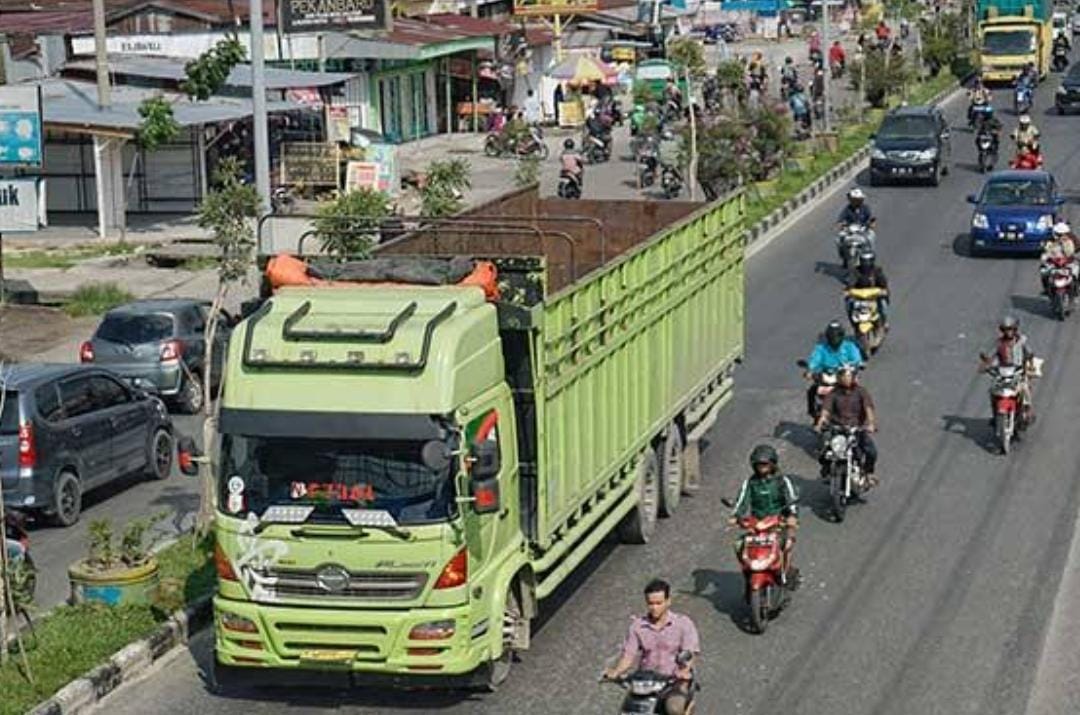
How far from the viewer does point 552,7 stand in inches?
2756

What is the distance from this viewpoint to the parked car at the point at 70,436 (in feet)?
65.9

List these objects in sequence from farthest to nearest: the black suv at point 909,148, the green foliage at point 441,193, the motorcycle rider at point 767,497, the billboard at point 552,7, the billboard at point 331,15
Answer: the billboard at point 552,7 → the black suv at point 909,148 → the billboard at point 331,15 → the green foliage at point 441,193 → the motorcycle rider at point 767,497

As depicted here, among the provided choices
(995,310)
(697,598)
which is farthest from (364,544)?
(995,310)

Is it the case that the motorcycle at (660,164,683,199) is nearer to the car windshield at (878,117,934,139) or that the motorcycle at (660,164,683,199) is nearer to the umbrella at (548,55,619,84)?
the car windshield at (878,117,934,139)

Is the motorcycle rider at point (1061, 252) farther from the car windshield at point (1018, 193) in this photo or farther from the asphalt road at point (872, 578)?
the car windshield at point (1018, 193)

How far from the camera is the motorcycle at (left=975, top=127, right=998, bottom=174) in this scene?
48.8 metres

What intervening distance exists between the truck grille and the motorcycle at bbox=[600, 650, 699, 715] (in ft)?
6.49

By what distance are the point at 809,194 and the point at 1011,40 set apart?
83.8ft

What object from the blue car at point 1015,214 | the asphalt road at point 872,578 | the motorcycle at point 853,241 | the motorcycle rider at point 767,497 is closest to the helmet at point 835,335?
the asphalt road at point 872,578

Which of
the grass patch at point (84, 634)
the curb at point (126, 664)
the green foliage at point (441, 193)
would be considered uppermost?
the green foliage at point (441, 193)

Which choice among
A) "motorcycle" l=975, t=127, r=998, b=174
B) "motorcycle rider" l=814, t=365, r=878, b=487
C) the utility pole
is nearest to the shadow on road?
"motorcycle rider" l=814, t=365, r=878, b=487

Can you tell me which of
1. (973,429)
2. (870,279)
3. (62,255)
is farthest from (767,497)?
(62,255)

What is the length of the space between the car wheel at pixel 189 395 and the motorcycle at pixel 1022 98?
131 ft

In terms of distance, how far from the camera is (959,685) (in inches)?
572
